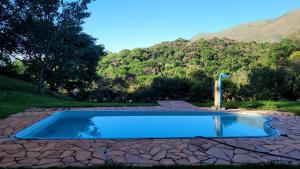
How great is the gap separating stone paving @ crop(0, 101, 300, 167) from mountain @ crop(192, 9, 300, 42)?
30.2 m

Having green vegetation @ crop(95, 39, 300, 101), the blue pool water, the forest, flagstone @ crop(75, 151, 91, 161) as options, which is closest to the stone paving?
flagstone @ crop(75, 151, 91, 161)

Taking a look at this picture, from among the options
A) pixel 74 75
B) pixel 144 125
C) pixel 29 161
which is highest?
pixel 74 75

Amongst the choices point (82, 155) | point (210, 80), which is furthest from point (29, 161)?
point (210, 80)

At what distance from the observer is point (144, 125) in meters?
8.66

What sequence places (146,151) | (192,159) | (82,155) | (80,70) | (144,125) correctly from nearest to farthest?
(192,159) → (82,155) → (146,151) → (144,125) → (80,70)

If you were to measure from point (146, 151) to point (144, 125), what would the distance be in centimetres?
384

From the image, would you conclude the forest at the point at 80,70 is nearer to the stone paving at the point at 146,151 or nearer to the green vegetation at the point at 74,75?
the green vegetation at the point at 74,75

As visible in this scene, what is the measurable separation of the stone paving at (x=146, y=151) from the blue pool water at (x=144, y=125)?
3.29 feet

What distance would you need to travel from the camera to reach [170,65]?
24891 millimetres

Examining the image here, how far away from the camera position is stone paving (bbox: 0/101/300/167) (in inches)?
169

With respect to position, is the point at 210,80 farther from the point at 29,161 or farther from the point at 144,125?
the point at 29,161

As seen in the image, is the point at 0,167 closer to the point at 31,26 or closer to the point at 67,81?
the point at 31,26

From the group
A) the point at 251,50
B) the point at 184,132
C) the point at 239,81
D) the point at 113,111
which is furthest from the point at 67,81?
the point at 251,50

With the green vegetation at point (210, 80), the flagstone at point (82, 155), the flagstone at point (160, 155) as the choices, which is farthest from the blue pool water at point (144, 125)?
the green vegetation at point (210, 80)
